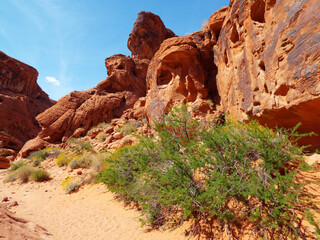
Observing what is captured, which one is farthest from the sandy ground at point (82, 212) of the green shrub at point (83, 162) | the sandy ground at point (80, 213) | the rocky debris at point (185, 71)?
the rocky debris at point (185, 71)

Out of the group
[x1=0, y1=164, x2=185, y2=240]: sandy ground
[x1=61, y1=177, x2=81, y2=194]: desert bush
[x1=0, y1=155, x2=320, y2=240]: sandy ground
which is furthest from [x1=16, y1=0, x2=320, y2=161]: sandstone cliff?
[x1=61, y1=177, x2=81, y2=194]: desert bush

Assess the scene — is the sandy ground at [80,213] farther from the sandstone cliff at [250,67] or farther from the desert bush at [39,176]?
the sandstone cliff at [250,67]

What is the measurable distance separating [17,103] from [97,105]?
54.0 ft

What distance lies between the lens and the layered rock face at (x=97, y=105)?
584 inches

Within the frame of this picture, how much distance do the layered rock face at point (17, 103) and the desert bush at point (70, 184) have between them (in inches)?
454

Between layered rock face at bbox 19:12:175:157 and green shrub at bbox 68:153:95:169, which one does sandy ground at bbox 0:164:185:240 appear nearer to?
green shrub at bbox 68:153:95:169

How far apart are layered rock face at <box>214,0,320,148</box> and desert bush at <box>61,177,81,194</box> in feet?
22.6

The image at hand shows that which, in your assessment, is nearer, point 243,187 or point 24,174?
point 243,187

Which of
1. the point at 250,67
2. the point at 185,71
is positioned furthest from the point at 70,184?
the point at 250,67

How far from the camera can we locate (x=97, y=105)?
626 inches

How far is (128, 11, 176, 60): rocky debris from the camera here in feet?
75.8

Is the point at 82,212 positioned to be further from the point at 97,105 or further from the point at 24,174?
the point at 97,105

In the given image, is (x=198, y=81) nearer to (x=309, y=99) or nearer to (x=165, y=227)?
(x=309, y=99)

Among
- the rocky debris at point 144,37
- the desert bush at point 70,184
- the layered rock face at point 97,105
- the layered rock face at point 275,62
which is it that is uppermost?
the rocky debris at point 144,37
